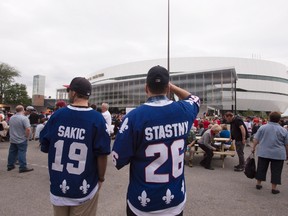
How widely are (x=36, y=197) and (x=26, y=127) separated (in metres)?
2.54

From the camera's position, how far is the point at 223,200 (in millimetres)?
4863

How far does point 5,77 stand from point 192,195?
67298 mm

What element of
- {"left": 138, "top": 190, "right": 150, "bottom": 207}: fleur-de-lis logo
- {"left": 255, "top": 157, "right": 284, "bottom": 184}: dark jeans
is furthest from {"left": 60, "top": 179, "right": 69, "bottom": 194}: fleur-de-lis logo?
{"left": 255, "top": 157, "right": 284, "bottom": 184}: dark jeans

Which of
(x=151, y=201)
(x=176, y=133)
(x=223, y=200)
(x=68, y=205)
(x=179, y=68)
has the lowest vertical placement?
(x=223, y=200)

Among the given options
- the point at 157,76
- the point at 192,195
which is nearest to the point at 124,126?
the point at 157,76

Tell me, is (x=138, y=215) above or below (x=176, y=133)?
below

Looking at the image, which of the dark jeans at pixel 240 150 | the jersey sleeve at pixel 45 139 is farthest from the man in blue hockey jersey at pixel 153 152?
the dark jeans at pixel 240 150

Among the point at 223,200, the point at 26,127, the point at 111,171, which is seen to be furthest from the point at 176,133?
the point at 26,127

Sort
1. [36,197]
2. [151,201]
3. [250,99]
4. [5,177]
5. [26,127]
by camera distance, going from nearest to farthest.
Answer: [151,201] → [36,197] → [5,177] → [26,127] → [250,99]

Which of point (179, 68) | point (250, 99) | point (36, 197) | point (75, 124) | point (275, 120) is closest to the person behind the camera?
point (75, 124)

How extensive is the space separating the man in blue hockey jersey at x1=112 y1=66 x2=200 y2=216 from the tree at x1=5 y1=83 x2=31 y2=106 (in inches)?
2656

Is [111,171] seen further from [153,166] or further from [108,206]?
[153,166]

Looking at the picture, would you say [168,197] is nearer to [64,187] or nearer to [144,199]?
[144,199]

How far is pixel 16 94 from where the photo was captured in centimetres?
6200
